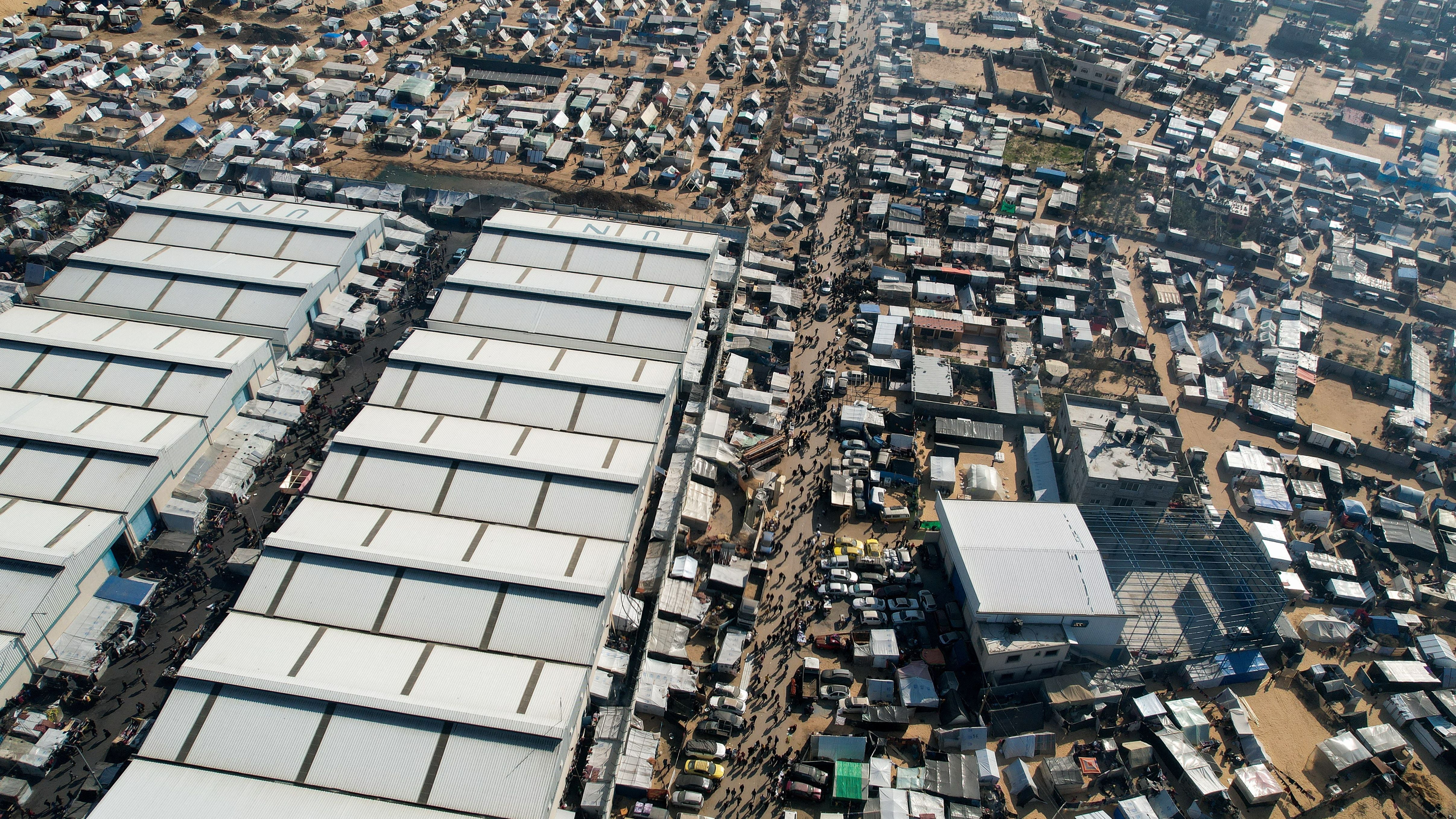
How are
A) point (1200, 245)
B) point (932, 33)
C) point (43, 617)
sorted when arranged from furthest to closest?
point (932, 33), point (1200, 245), point (43, 617)

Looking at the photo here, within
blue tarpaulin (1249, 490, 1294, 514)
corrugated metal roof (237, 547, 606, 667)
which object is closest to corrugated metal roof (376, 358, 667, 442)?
corrugated metal roof (237, 547, 606, 667)

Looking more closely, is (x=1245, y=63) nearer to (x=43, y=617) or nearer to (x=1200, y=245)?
(x=1200, y=245)

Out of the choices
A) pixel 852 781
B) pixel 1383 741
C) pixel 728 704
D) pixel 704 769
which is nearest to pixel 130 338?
pixel 728 704

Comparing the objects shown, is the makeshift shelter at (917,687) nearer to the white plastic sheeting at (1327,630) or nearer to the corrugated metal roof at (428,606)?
the corrugated metal roof at (428,606)

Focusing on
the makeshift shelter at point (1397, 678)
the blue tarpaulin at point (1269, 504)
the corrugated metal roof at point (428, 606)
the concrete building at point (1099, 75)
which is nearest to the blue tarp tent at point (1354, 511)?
the blue tarpaulin at point (1269, 504)

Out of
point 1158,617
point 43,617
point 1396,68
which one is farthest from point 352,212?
point 1396,68
